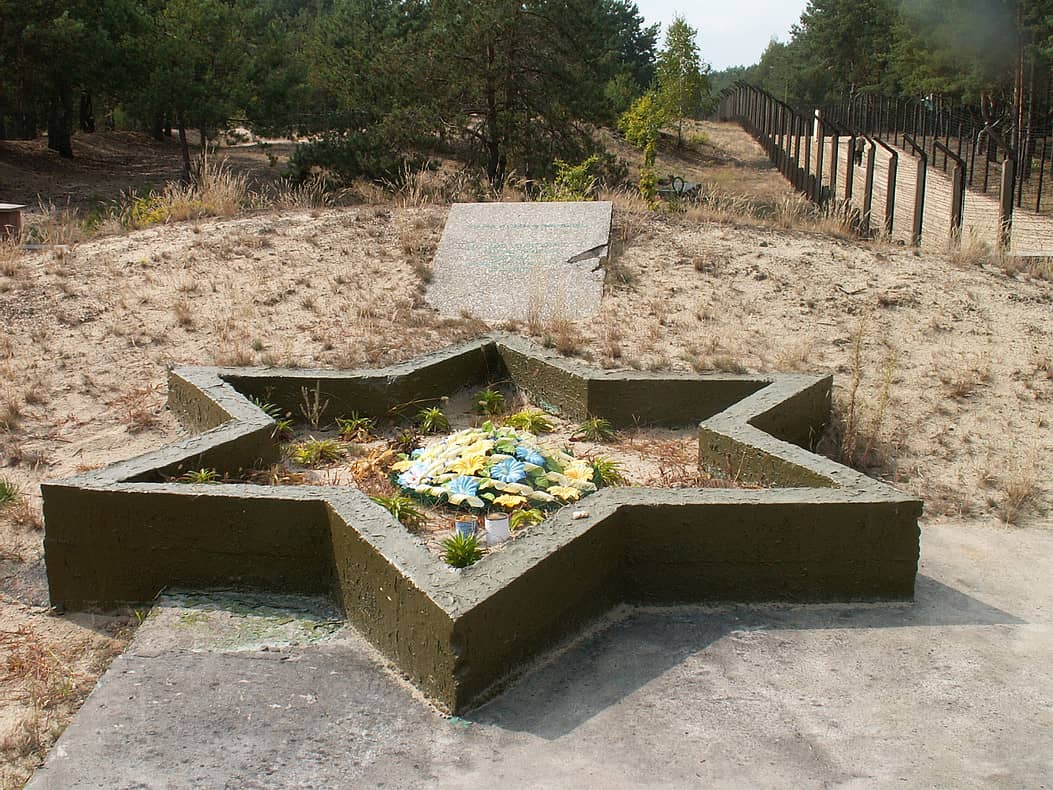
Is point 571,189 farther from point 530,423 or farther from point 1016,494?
point 1016,494

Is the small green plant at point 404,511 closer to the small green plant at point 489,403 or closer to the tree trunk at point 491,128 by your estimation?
the small green plant at point 489,403

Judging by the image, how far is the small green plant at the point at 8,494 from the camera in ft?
18.2

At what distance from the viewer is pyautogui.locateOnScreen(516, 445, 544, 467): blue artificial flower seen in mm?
5375

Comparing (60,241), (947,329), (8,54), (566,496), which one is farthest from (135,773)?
(8,54)

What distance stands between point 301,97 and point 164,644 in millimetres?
24562

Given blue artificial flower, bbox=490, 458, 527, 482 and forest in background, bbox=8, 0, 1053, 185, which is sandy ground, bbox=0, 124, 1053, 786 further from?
forest in background, bbox=8, 0, 1053, 185

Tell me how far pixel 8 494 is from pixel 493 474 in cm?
256

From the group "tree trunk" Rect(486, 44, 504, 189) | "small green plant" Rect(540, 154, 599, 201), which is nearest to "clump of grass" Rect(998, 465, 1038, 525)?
"small green plant" Rect(540, 154, 599, 201)

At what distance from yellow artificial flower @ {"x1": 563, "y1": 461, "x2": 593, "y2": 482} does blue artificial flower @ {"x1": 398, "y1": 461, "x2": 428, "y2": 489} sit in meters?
0.72

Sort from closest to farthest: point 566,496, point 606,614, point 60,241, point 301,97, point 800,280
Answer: point 606,614, point 566,496, point 800,280, point 60,241, point 301,97

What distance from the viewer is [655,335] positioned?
7.96 m

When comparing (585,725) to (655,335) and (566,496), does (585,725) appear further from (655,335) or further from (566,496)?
(655,335)

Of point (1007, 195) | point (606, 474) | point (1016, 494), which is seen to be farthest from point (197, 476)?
point (1007, 195)

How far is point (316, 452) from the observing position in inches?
237
